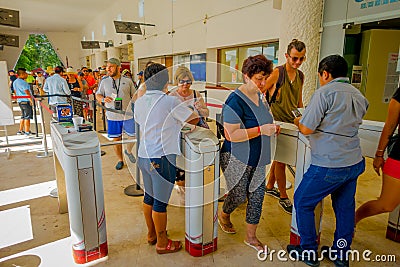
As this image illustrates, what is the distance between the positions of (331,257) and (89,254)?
1729 mm

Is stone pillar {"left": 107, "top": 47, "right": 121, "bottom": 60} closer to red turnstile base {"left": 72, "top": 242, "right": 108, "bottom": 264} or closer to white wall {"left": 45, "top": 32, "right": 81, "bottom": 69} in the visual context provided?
white wall {"left": 45, "top": 32, "right": 81, "bottom": 69}

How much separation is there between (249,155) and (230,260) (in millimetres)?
792

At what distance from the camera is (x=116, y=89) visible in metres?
3.82

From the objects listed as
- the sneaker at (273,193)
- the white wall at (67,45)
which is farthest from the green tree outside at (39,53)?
the sneaker at (273,193)

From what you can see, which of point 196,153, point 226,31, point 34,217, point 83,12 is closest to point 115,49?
point 83,12

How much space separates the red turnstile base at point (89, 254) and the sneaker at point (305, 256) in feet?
4.56

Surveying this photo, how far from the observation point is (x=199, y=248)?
6.70ft

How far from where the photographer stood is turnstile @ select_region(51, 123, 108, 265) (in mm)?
1810

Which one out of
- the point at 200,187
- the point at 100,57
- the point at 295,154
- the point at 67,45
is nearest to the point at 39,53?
the point at 67,45

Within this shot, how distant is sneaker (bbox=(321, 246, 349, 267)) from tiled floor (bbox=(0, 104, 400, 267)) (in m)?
0.04

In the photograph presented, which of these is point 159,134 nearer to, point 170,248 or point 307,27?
point 170,248

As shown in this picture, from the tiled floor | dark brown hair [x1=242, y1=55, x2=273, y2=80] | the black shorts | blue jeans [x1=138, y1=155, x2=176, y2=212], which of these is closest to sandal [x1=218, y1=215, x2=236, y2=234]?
the tiled floor

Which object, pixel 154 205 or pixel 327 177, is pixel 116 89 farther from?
pixel 327 177

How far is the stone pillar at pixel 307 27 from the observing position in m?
3.67
